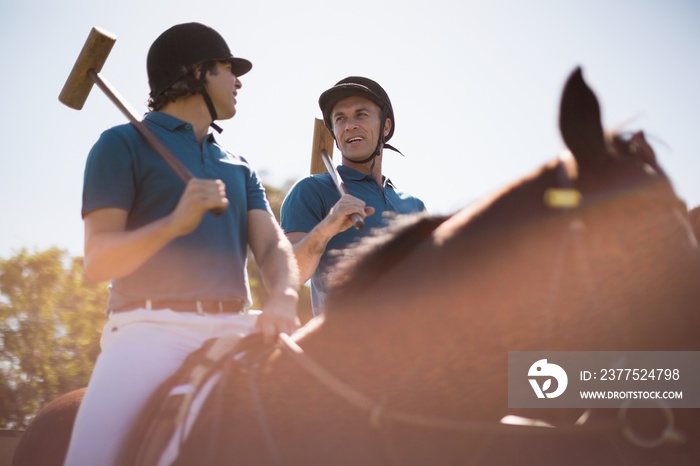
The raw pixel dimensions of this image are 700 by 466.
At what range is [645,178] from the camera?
68.7 inches

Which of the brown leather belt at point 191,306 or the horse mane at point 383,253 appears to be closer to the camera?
the horse mane at point 383,253

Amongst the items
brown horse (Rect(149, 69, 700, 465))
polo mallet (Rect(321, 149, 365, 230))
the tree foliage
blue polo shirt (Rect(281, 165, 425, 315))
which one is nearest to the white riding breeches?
brown horse (Rect(149, 69, 700, 465))

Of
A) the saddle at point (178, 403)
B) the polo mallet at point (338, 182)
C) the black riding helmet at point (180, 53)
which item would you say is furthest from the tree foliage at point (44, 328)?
the saddle at point (178, 403)

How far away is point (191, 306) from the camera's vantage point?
7.83 feet

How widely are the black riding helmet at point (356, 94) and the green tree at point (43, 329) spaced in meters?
7.79

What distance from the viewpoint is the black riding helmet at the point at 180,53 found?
9.03 ft

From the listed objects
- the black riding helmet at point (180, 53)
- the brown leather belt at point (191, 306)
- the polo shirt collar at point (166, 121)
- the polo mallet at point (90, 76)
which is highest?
the polo mallet at point (90, 76)

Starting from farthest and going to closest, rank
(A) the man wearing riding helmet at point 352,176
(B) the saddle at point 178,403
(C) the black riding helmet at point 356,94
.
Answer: (C) the black riding helmet at point 356,94
(A) the man wearing riding helmet at point 352,176
(B) the saddle at point 178,403

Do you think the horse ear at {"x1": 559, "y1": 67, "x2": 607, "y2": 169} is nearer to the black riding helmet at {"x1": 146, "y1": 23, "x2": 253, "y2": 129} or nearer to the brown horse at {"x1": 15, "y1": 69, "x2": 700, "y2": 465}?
the brown horse at {"x1": 15, "y1": 69, "x2": 700, "y2": 465}

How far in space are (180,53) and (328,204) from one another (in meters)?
1.69

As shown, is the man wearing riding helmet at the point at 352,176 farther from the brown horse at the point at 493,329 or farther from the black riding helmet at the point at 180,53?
the brown horse at the point at 493,329

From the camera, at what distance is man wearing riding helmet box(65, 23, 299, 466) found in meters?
2.13

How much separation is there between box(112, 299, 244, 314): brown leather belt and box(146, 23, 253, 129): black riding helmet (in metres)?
0.83

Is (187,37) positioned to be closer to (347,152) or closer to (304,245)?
(304,245)
